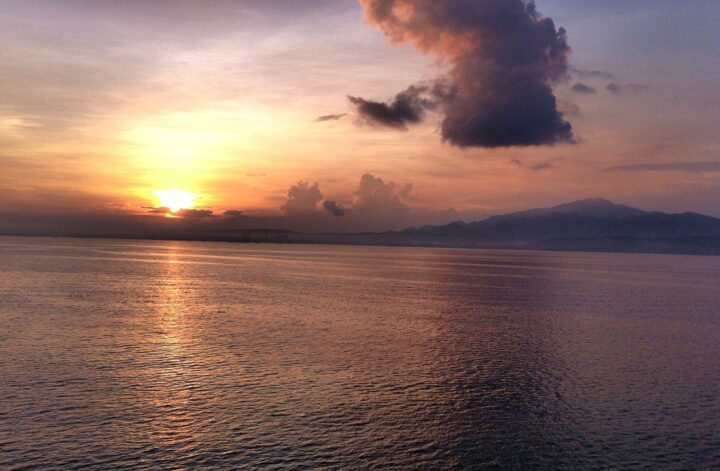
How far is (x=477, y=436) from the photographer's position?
22719 mm

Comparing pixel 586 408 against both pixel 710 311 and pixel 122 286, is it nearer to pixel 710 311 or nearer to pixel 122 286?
pixel 710 311

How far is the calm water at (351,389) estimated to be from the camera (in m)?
20.8

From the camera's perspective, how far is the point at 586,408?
87.2ft

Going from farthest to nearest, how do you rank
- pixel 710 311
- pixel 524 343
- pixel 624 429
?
pixel 710 311 < pixel 524 343 < pixel 624 429

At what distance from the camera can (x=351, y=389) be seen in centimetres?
2864

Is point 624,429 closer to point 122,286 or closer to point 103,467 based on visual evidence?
point 103,467

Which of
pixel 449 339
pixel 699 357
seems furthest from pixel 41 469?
pixel 699 357

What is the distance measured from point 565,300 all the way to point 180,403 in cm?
6158

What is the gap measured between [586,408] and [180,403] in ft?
62.8

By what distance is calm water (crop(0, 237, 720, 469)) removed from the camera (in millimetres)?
20797

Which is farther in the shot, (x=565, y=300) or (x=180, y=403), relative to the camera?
(x=565, y=300)

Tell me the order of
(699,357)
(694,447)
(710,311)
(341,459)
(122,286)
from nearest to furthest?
(341,459), (694,447), (699,357), (710,311), (122,286)

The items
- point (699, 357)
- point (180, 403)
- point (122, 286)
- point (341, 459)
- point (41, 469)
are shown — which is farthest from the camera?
point (122, 286)

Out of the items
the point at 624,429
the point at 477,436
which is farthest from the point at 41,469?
the point at 624,429
